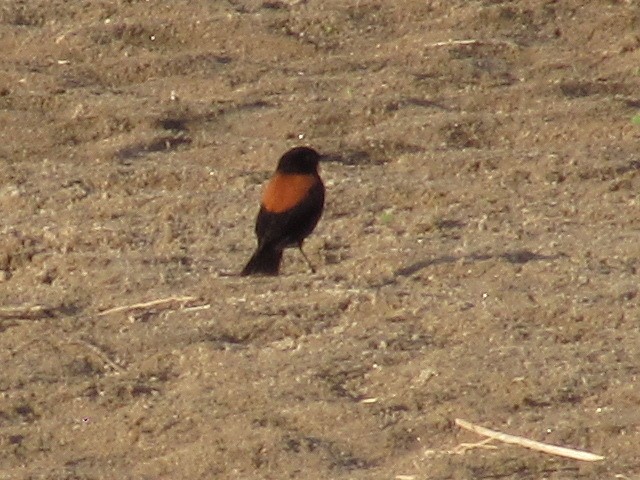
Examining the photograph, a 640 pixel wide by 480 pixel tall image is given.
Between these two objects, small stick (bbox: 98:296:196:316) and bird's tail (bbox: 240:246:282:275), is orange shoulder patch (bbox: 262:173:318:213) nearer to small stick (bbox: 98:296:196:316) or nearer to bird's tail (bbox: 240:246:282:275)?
bird's tail (bbox: 240:246:282:275)

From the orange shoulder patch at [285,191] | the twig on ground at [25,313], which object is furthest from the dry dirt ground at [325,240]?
the orange shoulder patch at [285,191]

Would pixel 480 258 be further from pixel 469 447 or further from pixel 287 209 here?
pixel 469 447

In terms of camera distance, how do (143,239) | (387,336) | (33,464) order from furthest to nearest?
1. (143,239)
2. (387,336)
3. (33,464)

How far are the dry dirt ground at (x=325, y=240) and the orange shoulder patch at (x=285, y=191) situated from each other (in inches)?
8.7

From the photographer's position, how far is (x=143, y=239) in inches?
315

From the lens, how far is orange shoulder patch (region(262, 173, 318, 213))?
7.86m

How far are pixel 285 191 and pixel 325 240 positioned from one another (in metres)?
0.27

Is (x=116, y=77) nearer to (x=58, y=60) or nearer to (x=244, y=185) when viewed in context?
(x=58, y=60)

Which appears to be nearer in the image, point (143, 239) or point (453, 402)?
point (453, 402)

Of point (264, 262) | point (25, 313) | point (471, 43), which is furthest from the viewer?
point (471, 43)

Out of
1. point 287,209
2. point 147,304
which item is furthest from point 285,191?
point 147,304

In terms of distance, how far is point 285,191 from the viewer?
796cm

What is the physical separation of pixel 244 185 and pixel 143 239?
86 cm

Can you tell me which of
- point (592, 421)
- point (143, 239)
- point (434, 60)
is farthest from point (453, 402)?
point (434, 60)
